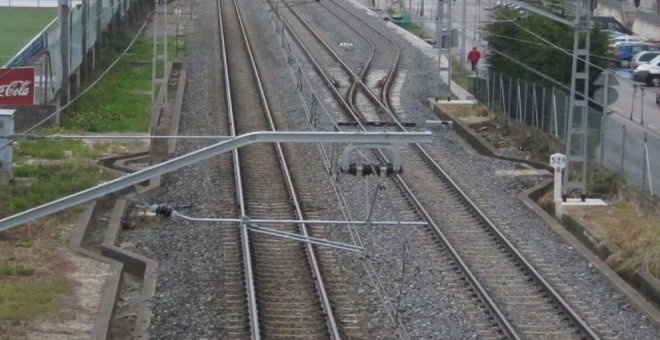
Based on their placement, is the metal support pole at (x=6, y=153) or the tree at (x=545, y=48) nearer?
the metal support pole at (x=6, y=153)

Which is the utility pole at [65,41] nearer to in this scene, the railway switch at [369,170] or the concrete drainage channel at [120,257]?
the concrete drainage channel at [120,257]

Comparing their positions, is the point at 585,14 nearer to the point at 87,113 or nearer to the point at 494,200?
the point at 494,200

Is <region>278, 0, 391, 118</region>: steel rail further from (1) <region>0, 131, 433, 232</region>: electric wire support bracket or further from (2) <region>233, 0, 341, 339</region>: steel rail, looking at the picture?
(1) <region>0, 131, 433, 232</region>: electric wire support bracket

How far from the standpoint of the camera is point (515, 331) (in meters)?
14.8

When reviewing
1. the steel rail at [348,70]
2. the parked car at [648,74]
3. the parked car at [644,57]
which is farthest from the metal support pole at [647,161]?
the parked car at [644,57]

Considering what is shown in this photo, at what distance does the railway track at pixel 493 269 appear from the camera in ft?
49.6

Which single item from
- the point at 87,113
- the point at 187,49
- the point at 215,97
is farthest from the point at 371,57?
the point at 87,113

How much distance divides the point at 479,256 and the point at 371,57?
93.1 feet

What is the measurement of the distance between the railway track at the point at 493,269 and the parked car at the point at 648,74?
2187 centimetres

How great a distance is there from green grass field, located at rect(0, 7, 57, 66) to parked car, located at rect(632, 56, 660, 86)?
20.6 m

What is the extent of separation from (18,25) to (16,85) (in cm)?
3213

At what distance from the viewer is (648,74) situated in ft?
148

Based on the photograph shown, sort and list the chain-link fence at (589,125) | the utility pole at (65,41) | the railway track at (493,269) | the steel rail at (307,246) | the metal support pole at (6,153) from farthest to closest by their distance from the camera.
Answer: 1. the utility pole at (65,41)
2. the chain-link fence at (589,125)
3. the metal support pole at (6,153)
4. the railway track at (493,269)
5. the steel rail at (307,246)

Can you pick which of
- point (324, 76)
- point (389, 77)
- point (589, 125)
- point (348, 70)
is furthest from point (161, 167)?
point (348, 70)
